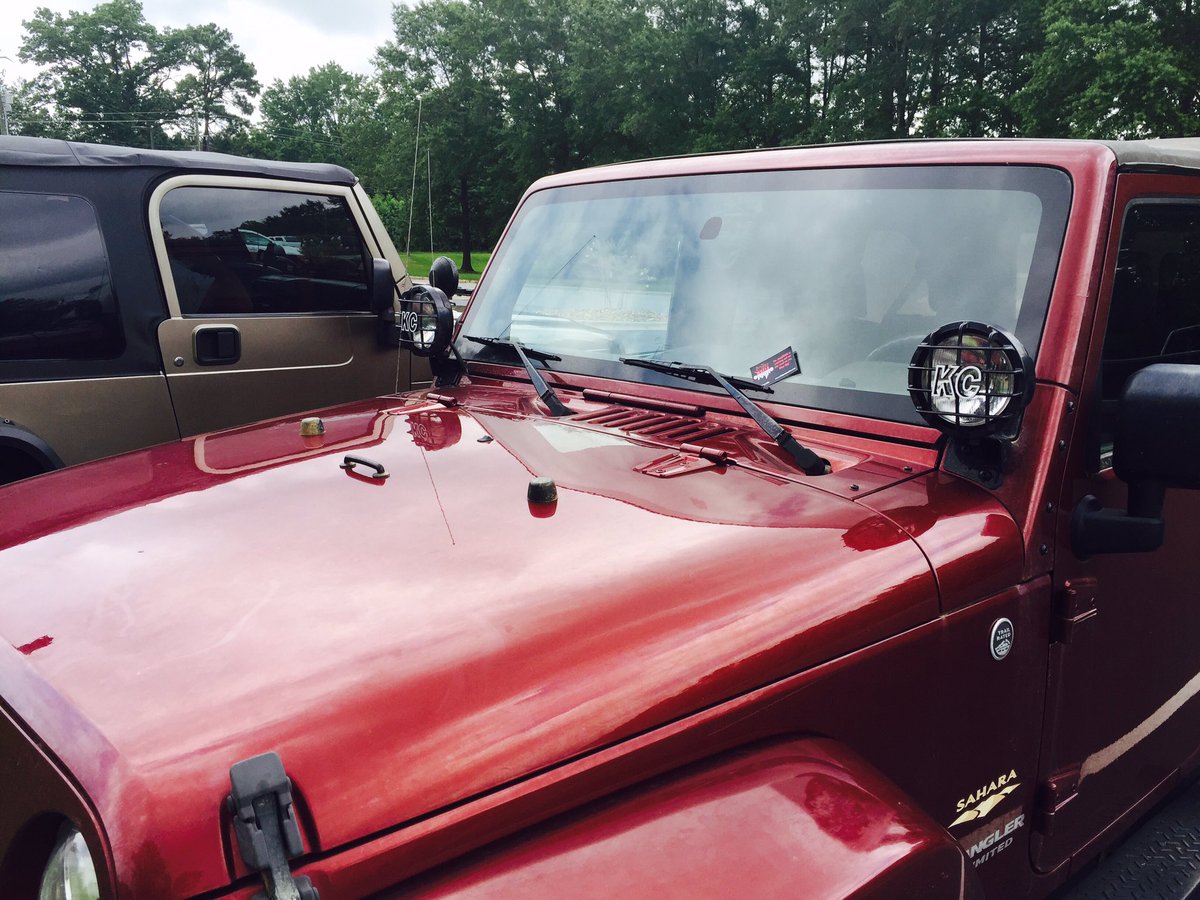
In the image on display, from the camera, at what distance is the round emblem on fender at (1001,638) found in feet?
5.50

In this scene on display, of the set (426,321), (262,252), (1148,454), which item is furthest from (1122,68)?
(1148,454)

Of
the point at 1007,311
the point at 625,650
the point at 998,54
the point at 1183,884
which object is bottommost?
the point at 1183,884

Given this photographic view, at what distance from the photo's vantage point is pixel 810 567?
1.52 m

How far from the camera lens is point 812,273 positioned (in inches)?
86.1

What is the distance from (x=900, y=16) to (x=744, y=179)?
4170 cm

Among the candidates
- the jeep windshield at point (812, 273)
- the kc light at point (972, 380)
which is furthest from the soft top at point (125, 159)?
the kc light at point (972, 380)

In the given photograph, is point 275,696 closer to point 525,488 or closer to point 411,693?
point 411,693

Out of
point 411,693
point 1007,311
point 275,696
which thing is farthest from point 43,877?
point 1007,311

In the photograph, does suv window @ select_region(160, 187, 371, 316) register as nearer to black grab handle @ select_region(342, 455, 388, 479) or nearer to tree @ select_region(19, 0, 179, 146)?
black grab handle @ select_region(342, 455, 388, 479)

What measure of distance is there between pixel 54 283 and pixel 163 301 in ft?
1.48

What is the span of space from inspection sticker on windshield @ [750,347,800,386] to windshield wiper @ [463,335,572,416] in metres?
0.49

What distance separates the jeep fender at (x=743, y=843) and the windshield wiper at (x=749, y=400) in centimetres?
66

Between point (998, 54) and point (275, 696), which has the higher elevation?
point (998, 54)

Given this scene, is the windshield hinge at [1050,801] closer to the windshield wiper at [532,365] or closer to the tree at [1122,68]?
the windshield wiper at [532,365]
